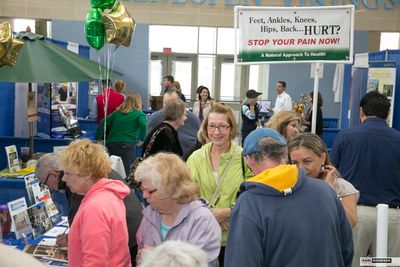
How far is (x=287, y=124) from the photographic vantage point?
3.35 metres

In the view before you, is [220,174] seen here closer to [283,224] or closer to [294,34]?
[283,224]

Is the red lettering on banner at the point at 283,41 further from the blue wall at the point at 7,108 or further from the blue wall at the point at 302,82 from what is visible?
the blue wall at the point at 302,82

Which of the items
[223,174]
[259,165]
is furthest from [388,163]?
[259,165]

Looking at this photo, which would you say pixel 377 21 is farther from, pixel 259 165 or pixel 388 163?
pixel 259 165

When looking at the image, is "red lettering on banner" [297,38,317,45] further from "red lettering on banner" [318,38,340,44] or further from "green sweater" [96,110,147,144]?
"green sweater" [96,110,147,144]

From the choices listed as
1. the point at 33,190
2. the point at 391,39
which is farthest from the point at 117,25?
the point at 391,39

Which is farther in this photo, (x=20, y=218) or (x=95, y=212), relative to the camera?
(x=20, y=218)

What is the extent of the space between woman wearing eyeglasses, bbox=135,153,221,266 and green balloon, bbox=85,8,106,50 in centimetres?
225

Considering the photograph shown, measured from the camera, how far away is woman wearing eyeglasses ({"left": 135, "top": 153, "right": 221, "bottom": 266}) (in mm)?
2172

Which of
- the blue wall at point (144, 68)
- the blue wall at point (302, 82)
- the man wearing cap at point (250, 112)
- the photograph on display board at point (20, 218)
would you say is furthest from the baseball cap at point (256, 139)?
the blue wall at point (302, 82)

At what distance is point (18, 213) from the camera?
120 inches

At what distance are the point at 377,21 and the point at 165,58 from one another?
5.14 metres

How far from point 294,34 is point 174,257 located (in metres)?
3.01

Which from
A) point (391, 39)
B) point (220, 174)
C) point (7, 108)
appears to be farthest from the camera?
point (391, 39)
